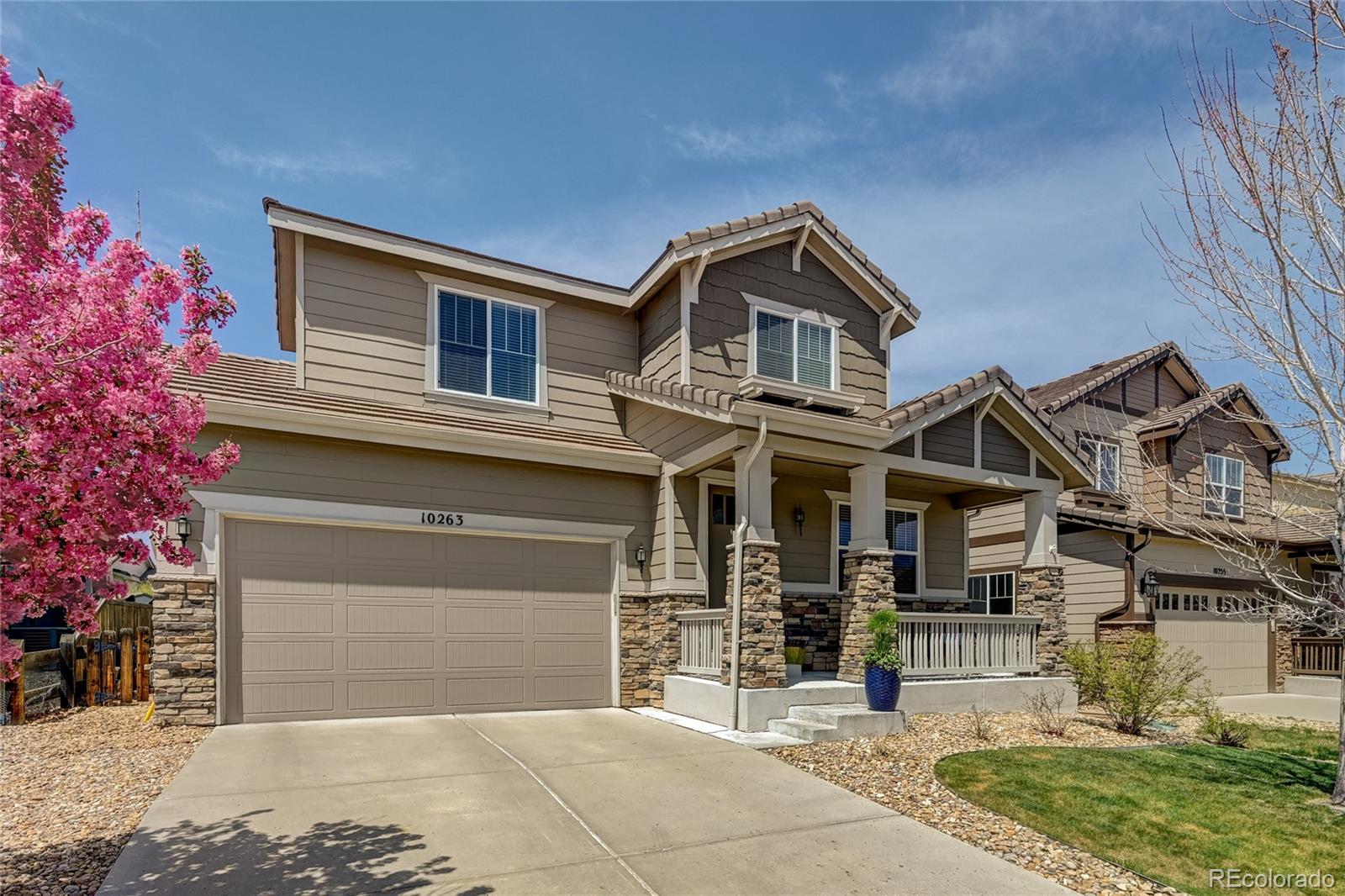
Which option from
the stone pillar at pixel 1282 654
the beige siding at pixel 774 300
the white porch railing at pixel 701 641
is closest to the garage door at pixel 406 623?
the white porch railing at pixel 701 641

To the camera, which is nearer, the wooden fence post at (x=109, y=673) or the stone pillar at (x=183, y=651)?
the stone pillar at (x=183, y=651)

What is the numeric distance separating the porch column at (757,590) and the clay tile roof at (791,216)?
11.3 ft

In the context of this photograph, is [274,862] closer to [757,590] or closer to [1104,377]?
[757,590]

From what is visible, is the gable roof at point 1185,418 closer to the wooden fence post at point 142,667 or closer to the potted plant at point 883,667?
the potted plant at point 883,667

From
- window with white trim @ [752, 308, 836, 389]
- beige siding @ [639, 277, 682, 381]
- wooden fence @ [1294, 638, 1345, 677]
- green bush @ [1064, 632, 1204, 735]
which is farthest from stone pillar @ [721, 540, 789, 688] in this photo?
wooden fence @ [1294, 638, 1345, 677]

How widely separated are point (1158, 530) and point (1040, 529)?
4.55m

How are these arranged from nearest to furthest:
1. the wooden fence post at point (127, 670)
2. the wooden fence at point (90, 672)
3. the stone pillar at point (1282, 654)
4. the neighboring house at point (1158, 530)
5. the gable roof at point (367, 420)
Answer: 1. the gable roof at point (367, 420)
2. the wooden fence at point (90, 672)
3. the wooden fence post at point (127, 670)
4. the neighboring house at point (1158, 530)
5. the stone pillar at point (1282, 654)

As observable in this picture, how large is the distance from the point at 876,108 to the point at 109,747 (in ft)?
39.7

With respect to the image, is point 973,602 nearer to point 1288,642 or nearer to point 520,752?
point 1288,642

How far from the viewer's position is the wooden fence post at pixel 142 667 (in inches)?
425

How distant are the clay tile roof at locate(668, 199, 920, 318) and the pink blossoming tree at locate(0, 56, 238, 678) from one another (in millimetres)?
7943

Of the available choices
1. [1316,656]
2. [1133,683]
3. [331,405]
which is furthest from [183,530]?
[1316,656]

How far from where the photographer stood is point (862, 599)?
33.0 ft

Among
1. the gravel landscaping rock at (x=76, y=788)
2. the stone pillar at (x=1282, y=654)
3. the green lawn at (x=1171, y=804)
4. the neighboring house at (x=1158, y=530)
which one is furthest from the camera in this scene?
the stone pillar at (x=1282, y=654)
